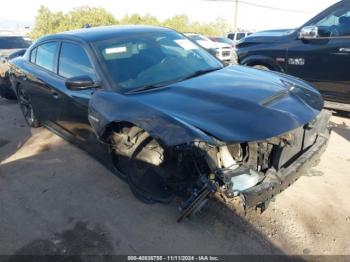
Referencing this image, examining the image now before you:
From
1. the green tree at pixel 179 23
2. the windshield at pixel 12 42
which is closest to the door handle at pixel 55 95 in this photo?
the windshield at pixel 12 42

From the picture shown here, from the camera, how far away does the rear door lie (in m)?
4.98

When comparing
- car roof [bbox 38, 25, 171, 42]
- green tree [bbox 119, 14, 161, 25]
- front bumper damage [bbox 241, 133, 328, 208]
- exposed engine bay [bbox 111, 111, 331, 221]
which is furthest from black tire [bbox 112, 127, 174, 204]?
green tree [bbox 119, 14, 161, 25]

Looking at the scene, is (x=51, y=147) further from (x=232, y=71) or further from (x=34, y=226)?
(x=232, y=71)

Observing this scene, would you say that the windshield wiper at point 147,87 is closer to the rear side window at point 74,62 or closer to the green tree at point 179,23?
the rear side window at point 74,62

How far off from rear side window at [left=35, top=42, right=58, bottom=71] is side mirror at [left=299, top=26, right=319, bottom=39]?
358 cm

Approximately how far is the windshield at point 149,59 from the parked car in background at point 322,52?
1982 mm

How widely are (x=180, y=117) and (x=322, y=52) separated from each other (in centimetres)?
349

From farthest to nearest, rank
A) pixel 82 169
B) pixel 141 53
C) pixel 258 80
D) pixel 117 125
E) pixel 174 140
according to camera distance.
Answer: pixel 82 169
pixel 141 53
pixel 258 80
pixel 117 125
pixel 174 140

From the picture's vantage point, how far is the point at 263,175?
2689mm

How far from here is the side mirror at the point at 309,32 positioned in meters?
5.13

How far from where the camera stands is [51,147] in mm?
4980

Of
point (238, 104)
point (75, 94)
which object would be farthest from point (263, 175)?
point (75, 94)

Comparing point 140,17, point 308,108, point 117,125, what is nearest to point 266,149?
point 308,108

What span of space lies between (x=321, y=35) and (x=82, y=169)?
395cm
